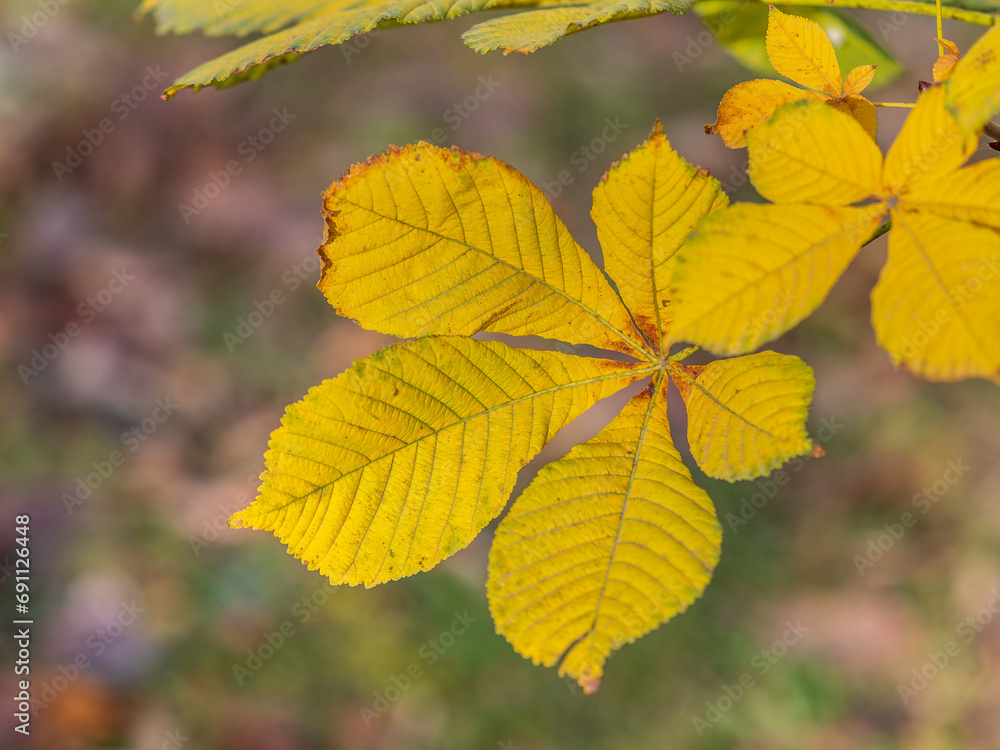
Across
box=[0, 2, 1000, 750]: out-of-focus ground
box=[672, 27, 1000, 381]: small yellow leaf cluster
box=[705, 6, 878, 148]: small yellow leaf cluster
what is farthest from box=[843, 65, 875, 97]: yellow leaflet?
box=[0, 2, 1000, 750]: out-of-focus ground

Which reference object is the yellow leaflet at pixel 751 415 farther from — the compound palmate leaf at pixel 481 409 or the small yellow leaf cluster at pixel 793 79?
the small yellow leaf cluster at pixel 793 79

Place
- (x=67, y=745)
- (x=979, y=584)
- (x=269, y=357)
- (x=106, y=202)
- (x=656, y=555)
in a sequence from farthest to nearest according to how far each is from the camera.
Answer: (x=106, y=202), (x=269, y=357), (x=979, y=584), (x=67, y=745), (x=656, y=555)

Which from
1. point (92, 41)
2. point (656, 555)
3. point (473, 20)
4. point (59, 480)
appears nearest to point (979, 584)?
point (656, 555)

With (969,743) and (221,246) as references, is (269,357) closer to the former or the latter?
(221,246)

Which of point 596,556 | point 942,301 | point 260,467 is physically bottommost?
point 260,467

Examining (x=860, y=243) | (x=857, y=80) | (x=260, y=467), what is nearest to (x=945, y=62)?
(x=857, y=80)

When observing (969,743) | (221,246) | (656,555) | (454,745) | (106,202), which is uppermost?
(656,555)

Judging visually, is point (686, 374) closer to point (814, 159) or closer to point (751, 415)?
point (751, 415)
